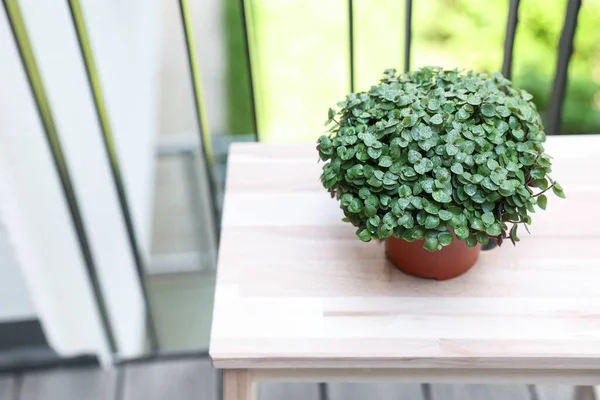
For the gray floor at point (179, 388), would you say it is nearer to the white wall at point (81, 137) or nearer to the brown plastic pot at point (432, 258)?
the white wall at point (81, 137)

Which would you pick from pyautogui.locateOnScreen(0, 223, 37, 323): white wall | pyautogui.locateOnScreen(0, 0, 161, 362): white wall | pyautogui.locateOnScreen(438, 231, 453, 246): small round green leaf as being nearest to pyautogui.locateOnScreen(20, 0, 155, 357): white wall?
pyautogui.locateOnScreen(0, 0, 161, 362): white wall

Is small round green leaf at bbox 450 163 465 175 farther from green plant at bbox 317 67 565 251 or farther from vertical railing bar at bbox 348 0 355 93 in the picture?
vertical railing bar at bbox 348 0 355 93

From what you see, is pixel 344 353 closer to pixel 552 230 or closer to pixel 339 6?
pixel 552 230

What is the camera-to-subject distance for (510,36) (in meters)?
1.04

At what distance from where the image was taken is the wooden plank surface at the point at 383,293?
2.36 ft

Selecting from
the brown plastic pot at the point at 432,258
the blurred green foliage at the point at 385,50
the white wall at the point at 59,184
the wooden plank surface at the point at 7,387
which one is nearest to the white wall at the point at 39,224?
the white wall at the point at 59,184

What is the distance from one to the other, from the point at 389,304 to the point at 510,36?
52cm

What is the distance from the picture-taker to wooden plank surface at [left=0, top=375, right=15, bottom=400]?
4.49ft

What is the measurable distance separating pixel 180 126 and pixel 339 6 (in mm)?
1128

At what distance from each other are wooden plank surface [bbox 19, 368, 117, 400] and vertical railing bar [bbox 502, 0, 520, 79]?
993 millimetres

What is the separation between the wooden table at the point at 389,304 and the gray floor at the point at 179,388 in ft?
1.85

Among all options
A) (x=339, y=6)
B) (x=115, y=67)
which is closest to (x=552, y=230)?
(x=115, y=67)

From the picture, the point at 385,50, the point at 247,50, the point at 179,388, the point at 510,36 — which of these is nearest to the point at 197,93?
the point at 247,50

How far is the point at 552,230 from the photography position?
84cm
